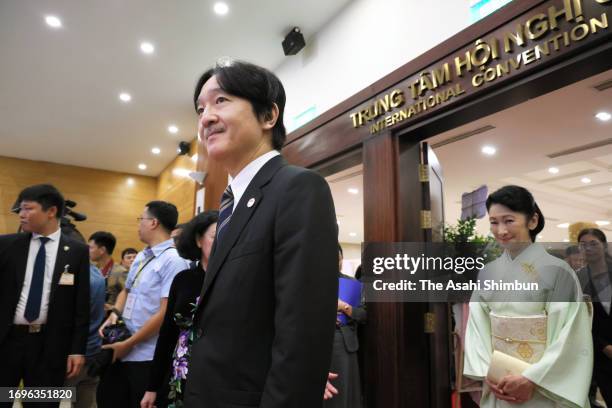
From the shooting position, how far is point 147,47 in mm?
4297

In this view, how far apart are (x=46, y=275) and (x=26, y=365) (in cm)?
50

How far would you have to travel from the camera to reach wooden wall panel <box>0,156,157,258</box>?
308 inches

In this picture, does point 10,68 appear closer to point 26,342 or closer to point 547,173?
point 26,342

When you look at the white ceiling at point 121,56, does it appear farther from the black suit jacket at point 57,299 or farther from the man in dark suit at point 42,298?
the black suit jacket at point 57,299

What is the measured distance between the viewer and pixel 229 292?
0.84m

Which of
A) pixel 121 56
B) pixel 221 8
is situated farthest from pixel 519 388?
pixel 121 56

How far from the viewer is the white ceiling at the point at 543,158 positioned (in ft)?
13.6

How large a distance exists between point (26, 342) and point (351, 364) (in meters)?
1.95

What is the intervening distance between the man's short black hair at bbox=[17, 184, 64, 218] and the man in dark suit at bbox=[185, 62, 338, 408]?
2.01 metres

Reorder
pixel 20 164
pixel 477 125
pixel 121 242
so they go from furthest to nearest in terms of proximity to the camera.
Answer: pixel 121 242, pixel 20 164, pixel 477 125

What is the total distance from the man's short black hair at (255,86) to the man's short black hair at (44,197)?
190cm

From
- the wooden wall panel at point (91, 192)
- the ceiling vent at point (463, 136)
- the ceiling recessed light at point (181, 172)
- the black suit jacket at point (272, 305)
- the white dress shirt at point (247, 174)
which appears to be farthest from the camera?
the wooden wall panel at point (91, 192)

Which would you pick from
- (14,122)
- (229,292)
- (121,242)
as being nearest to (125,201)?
(121,242)

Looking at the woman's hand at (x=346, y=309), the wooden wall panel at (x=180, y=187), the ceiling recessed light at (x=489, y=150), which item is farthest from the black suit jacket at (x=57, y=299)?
the ceiling recessed light at (x=489, y=150)
